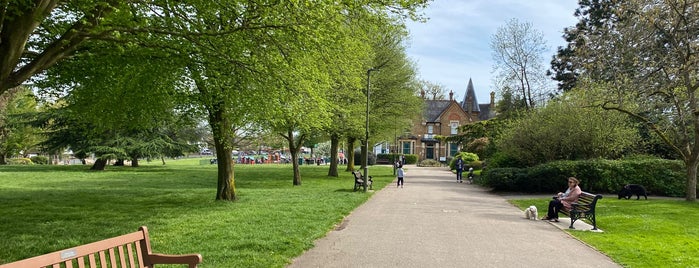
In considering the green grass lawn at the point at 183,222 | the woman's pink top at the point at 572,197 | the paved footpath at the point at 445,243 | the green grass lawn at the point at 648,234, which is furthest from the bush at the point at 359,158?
the woman's pink top at the point at 572,197

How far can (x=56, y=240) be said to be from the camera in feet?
28.7

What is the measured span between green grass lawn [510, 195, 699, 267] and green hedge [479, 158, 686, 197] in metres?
4.51

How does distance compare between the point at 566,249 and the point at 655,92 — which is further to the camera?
the point at 655,92

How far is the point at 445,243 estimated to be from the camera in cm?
898

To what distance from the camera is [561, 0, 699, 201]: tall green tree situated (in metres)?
17.4

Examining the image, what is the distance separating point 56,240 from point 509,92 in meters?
36.5

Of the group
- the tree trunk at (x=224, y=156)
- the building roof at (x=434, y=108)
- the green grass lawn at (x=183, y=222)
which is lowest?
the green grass lawn at (x=183, y=222)

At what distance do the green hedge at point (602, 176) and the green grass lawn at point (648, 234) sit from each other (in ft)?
14.8

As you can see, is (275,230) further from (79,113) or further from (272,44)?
(79,113)

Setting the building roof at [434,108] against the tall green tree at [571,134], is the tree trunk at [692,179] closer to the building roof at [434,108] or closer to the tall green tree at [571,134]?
the tall green tree at [571,134]

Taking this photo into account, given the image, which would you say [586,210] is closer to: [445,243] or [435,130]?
[445,243]

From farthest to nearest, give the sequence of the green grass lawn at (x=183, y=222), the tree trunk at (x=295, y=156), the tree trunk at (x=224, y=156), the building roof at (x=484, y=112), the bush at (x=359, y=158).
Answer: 1. the building roof at (x=484, y=112)
2. the bush at (x=359, y=158)
3. the tree trunk at (x=295, y=156)
4. the tree trunk at (x=224, y=156)
5. the green grass lawn at (x=183, y=222)

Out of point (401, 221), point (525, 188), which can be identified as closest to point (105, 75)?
point (401, 221)

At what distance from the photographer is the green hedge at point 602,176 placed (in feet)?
68.8
